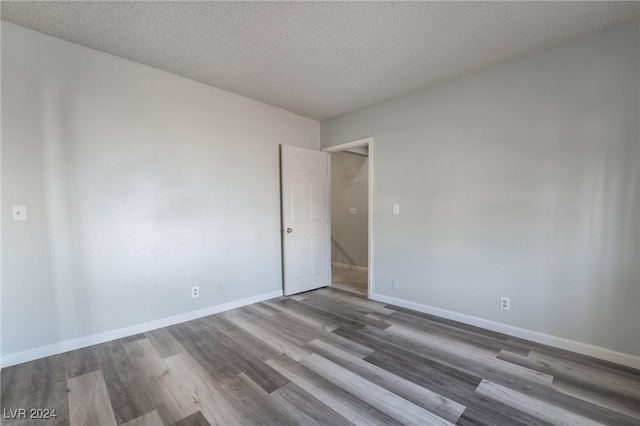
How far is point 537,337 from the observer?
250 centimetres

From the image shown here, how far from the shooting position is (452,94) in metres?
2.99

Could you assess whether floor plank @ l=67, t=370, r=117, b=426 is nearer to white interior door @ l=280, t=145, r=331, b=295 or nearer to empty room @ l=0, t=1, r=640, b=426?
empty room @ l=0, t=1, r=640, b=426

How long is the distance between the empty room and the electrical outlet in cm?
2

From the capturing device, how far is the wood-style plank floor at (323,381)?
64.6 inches

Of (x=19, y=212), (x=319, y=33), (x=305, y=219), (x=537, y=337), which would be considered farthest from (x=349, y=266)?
(x=19, y=212)

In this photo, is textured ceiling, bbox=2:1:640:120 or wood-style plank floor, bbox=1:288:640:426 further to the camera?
textured ceiling, bbox=2:1:640:120

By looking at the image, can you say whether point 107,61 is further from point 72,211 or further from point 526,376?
point 526,376

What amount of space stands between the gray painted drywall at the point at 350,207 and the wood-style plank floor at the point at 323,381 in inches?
112

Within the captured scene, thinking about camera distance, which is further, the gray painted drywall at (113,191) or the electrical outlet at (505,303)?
the electrical outlet at (505,303)

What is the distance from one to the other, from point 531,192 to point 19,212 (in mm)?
4387

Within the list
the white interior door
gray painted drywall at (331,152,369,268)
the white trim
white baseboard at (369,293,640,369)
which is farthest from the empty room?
gray painted drywall at (331,152,369,268)

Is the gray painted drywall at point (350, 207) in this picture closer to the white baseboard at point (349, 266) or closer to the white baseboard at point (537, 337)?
the white baseboard at point (349, 266)

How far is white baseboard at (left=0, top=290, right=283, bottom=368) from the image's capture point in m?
2.16

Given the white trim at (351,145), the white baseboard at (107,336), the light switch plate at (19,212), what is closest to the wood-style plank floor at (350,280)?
the white baseboard at (107,336)
